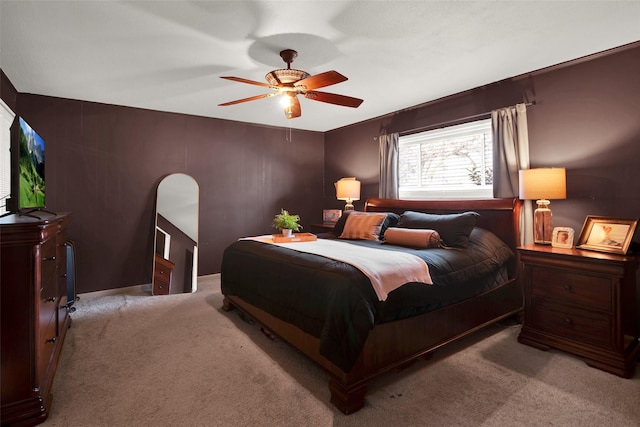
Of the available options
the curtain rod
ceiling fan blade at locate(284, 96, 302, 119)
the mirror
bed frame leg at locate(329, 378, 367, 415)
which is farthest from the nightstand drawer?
the mirror

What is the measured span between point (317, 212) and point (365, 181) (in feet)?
4.05

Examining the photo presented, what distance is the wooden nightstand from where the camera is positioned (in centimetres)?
223

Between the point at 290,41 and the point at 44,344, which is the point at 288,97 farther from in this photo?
the point at 44,344

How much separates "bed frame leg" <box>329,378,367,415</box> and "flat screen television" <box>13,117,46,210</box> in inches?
84.9

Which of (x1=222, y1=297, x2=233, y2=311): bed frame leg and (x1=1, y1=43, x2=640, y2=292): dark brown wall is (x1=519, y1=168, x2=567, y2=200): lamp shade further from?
(x1=222, y1=297, x2=233, y2=311): bed frame leg

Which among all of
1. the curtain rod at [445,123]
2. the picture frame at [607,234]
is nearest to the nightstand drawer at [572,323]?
the picture frame at [607,234]

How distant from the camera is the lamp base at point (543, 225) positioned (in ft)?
9.36

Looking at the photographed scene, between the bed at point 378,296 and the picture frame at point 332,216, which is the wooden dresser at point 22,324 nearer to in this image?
the bed at point 378,296

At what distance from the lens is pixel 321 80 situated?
2.46 m

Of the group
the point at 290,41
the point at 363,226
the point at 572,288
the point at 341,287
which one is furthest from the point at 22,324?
the point at 572,288

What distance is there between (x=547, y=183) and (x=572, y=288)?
34.2 inches

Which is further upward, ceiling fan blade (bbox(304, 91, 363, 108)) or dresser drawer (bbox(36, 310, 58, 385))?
ceiling fan blade (bbox(304, 91, 363, 108))

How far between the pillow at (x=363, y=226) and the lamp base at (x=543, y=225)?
1.46 meters

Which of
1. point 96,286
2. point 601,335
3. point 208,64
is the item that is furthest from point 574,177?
point 96,286
